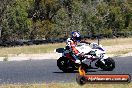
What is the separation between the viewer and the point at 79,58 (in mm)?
18516

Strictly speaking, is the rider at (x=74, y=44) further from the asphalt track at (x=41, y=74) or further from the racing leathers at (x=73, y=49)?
the asphalt track at (x=41, y=74)

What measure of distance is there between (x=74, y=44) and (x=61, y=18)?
39.7m

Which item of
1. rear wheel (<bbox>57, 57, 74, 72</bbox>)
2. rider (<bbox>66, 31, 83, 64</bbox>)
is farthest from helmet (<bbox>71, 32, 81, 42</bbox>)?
rear wheel (<bbox>57, 57, 74, 72</bbox>)

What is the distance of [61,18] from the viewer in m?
57.7

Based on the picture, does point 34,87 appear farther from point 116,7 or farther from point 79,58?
point 116,7

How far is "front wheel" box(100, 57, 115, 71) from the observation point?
18.4m

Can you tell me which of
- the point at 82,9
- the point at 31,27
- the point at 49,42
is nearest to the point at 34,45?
the point at 49,42

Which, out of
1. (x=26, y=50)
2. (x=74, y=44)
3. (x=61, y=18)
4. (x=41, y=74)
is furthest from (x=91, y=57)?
(x=61, y=18)

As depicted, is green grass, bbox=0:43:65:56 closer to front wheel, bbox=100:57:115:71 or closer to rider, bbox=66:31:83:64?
rider, bbox=66:31:83:64

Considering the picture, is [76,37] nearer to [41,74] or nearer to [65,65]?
[65,65]

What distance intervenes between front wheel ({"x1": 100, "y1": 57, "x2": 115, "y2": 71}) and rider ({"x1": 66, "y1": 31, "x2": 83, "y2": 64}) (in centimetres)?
101

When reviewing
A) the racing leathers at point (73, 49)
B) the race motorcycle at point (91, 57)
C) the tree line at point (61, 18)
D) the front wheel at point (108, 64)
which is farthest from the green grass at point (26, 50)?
the tree line at point (61, 18)

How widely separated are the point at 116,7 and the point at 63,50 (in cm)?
4804

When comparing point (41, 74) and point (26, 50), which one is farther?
point (26, 50)
